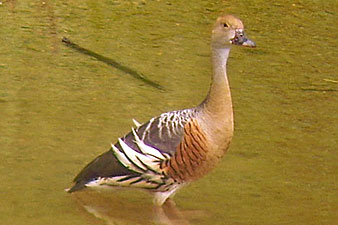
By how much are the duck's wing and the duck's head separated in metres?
0.55

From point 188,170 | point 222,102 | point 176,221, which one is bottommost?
point 176,221

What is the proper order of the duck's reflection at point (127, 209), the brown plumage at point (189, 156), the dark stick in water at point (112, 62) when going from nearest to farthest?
1. the brown plumage at point (189, 156)
2. the duck's reflection at point (127, 209)
3. the dark stick in water at point (112, 62)

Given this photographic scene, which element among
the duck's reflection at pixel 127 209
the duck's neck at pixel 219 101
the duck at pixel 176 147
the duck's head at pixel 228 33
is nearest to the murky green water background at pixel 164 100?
the duck's reflection at pixel 127 209

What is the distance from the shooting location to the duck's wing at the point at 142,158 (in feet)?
20.3

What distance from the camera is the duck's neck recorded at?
6.19 metres

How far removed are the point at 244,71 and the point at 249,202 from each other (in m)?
2.50

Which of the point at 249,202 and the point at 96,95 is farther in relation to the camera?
the point at 96,95

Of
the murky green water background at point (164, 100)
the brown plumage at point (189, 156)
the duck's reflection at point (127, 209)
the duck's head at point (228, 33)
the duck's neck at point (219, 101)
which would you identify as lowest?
the duck's reflection at point (127, 209)

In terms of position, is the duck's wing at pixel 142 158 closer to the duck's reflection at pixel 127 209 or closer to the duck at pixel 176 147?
the duck at pixel 176 147

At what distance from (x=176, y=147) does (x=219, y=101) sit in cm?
45

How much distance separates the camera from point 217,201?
633 centimetres

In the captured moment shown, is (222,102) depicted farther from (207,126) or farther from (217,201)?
(217,201)

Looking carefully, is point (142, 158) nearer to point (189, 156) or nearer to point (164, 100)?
point (189, 156)

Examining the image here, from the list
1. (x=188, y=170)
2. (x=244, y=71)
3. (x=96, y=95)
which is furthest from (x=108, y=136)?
(x=244, y=71)
